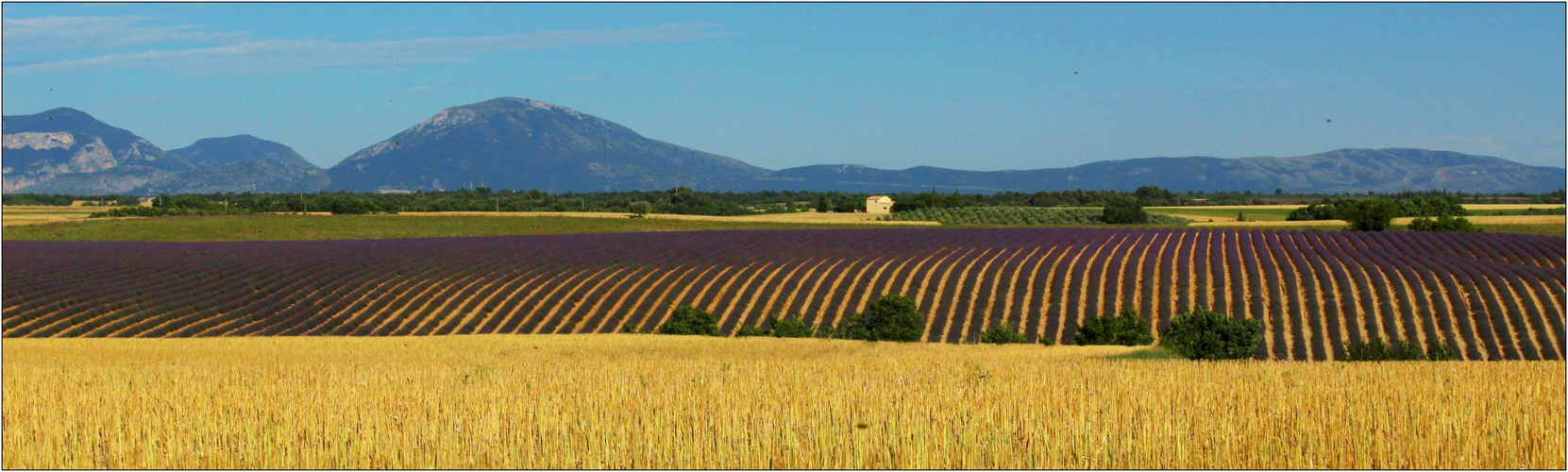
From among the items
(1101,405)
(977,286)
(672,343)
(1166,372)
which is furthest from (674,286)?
(1101,405)

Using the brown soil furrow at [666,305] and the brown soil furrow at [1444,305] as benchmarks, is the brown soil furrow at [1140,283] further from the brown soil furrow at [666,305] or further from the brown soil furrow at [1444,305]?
the brown soil furrow at [666,305]

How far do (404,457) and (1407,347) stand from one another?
19587 mm

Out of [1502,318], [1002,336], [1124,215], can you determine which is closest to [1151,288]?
[1502,318]

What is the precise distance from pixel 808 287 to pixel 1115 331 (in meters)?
11.5

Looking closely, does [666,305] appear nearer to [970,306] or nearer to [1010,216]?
[970,306]

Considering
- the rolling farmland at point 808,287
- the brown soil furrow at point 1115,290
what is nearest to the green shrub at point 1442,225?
the rolling farmland at point 808,287

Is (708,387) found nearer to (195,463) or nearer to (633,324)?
(195,463)

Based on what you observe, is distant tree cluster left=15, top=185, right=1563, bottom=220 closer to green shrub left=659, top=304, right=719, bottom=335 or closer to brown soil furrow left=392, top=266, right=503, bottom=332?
brown soil furrow left=392, top=266, right=503, bottom=332

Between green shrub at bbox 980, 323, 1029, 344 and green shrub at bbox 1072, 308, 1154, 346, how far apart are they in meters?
1.25

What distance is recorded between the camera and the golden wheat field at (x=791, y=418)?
8023mm

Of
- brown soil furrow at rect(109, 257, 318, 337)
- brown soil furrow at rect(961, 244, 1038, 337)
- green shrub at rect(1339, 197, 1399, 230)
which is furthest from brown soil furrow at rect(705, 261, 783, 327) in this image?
green shrub at rect(1339, 197, 1399, 230)

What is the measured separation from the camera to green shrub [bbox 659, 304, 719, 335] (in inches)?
1177

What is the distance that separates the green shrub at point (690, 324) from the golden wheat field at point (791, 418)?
1639cm

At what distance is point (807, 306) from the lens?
34344mm
